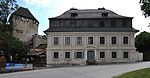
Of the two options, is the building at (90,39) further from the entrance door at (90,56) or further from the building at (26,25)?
the building at (26,25)

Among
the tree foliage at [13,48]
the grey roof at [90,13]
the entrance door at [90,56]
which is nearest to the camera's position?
the tree foliage at [13,48]

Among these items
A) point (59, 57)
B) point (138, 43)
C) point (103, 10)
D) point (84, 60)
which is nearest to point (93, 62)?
point (84, 60)

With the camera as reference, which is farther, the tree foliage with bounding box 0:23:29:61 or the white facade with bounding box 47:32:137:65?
the white facade with bounding box 47:32:137:65

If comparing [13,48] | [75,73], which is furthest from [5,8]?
[13,48]

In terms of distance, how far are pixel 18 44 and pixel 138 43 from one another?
34240mm

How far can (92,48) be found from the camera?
67.0 meters

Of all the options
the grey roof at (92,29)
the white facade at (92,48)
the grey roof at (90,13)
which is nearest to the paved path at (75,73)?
the white facade at (92,48)

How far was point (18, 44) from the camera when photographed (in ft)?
218

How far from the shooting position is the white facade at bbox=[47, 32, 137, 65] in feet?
217

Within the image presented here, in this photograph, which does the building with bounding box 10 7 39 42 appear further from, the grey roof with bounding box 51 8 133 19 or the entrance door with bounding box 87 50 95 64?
the entrance door with bounding box 87 50 95 64

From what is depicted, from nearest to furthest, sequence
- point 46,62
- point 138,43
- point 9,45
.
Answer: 1. point 9,45
2. point 46,62
3. point 138,43

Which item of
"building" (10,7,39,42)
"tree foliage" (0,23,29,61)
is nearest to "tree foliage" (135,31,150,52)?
"building" (10,7,39,42)

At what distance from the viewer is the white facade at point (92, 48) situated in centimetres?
6619

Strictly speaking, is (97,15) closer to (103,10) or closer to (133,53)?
(103,10)
